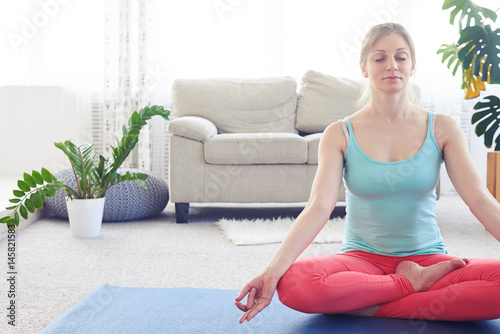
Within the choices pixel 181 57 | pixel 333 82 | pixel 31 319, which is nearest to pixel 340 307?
pixel 31 319

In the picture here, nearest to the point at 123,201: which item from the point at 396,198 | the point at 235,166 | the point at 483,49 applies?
the point at 235,166

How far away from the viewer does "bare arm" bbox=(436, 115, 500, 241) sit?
1181mm

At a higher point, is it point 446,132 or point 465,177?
point 446,132

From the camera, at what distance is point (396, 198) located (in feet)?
4.36

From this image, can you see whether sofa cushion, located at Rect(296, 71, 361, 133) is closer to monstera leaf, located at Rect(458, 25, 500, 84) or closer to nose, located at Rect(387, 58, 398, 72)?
monstera leaf, located at Rect(458, 25, 500, 84)

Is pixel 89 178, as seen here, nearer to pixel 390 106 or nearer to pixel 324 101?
pixel 390 106

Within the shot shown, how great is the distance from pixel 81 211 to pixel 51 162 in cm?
223

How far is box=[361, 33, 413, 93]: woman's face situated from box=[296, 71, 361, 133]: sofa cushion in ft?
7.21

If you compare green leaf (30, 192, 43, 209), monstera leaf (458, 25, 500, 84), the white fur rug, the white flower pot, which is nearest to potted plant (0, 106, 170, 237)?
the white flower pot

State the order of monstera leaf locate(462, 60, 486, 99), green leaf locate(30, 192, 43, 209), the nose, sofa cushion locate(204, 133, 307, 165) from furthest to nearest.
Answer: sofa cushion locate(204, 133, 307, 165) → monstera leaf locate(462, 60, 486, 99) → green leaf locate(30, 192, 43, 209) → the nose

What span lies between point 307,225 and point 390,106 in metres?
0.43

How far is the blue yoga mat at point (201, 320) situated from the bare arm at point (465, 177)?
0.27 m

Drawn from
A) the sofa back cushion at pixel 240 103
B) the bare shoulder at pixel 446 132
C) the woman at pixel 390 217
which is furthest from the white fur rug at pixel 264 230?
the bare shoulder at pixel 446 132

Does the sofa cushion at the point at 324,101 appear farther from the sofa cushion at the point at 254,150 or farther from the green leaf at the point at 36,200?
the green leaf at the point at 36,200
